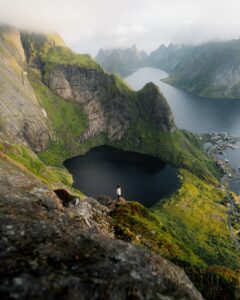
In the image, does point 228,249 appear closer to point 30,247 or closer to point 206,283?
point 206,283

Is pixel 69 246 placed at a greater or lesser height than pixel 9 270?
greater

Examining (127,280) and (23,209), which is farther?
(23,209)

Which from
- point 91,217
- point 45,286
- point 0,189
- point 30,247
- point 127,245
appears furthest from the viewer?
point 91,217

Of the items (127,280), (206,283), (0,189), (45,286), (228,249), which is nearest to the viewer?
(45,286)

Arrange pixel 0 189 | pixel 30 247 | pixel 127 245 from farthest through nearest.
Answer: pixel 0 189, pixel 127 245, pixel 30 247

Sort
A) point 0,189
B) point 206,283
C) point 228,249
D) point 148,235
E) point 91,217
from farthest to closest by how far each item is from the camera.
→ point 228,249
point 148,235
point 91,217
point 0,189
point 206,283

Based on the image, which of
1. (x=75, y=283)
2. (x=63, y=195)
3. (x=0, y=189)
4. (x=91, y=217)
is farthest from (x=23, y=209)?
(x=63, y=195)

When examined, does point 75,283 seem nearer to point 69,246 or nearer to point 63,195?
point 69,246

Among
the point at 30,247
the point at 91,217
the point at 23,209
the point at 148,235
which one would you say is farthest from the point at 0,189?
the point at 148,235

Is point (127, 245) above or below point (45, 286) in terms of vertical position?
above
